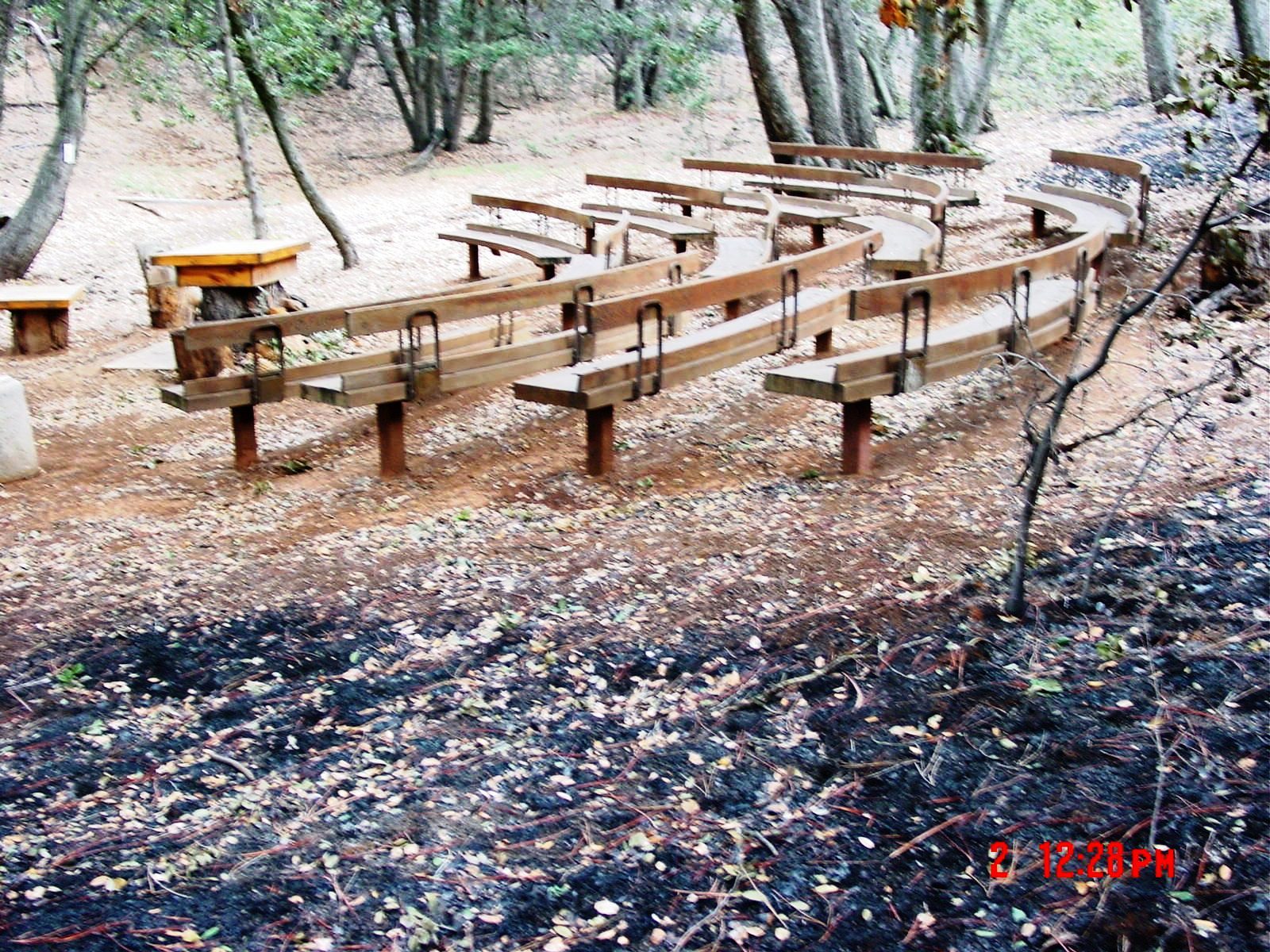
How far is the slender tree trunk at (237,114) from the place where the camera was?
11.6m

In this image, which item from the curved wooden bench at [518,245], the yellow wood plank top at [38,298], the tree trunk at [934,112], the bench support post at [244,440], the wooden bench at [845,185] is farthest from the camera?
the tree trunk at [934,112]

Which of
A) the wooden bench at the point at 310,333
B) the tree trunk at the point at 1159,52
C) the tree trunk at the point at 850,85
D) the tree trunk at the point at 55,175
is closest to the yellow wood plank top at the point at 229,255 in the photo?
the wooden bench at the point at 310,333

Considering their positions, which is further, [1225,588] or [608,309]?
[608,309]

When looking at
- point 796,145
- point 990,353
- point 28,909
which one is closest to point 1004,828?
point 28,909

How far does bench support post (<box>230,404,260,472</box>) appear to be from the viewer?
715 cm

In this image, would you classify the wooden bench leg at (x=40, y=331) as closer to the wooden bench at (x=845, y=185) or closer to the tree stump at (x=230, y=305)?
the tree stump at (x=230, y=305)

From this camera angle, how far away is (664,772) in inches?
141

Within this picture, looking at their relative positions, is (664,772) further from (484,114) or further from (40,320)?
(484,114)

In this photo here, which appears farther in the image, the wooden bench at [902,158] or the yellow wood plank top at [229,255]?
the wooden bench at [902,158]

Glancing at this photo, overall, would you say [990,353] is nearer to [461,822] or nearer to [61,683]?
[461,822]

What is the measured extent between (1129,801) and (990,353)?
11.4 ft

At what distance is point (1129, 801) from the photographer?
3.18 m
